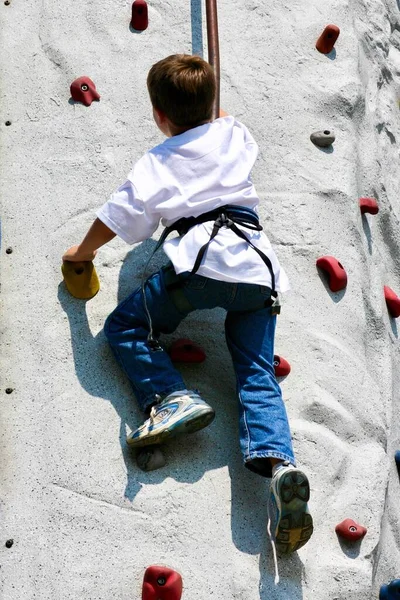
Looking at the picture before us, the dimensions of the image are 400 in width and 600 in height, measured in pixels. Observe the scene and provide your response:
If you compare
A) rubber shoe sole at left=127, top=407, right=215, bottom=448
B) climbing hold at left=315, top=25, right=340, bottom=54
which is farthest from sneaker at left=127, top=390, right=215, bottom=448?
climbing hold at left=315, top=25, right=340, bottom=54

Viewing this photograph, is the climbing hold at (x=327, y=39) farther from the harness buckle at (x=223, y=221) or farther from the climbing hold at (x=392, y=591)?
the climbing hold at (x=392, y=591)

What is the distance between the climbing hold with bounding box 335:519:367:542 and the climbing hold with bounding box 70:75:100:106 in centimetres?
158

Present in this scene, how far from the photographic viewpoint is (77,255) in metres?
2.79

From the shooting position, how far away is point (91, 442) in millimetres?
2617

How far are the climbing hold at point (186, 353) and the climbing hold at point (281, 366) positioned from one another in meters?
0.21

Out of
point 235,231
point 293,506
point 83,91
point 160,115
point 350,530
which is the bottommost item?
point 350,530

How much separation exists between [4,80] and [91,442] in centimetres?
140

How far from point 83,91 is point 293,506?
5.29ft

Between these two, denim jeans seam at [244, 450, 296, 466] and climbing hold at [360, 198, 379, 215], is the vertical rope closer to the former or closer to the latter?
climbing hold at [360, 198, 379, 215]

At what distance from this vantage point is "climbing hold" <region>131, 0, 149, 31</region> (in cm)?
359

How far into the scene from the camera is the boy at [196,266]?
2.54m

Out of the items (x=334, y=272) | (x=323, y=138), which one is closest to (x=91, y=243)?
(x=334, y=272)

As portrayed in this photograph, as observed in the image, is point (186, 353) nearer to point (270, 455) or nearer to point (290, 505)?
point (270, 455)

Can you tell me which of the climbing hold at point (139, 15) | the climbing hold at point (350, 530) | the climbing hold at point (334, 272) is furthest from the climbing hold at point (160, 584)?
the climbing hold at point (139, 15)
